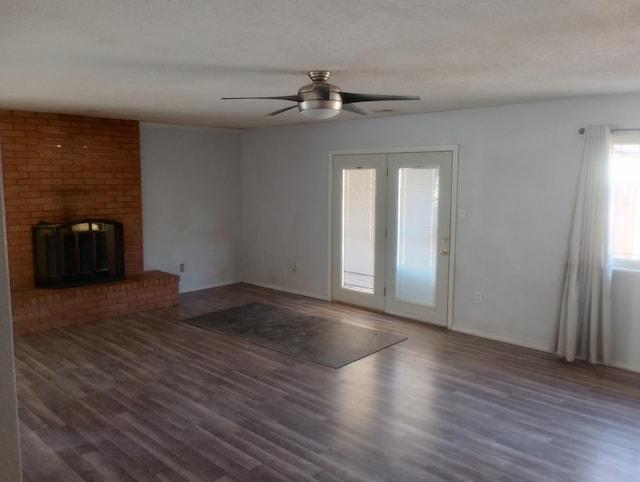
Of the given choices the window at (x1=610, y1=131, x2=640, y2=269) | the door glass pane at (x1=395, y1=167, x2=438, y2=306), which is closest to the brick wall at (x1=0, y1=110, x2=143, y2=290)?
the door glass pane at (x1=395, y1=167, x2=438, y2=306)

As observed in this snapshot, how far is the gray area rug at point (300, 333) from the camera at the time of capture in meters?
4.66

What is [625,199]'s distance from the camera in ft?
14.0

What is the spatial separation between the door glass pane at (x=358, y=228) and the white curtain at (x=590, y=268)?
2.31 m

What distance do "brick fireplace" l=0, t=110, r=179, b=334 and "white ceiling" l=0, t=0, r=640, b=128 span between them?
1.28 metres

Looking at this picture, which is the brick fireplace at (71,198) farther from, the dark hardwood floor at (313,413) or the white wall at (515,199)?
the white wall at (515,199)

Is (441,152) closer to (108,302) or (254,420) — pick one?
(254,420)

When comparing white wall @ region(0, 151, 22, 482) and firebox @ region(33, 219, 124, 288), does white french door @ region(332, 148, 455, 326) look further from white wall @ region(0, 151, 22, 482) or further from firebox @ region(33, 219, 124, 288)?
white wall @ region(0, 151, 22, 482)

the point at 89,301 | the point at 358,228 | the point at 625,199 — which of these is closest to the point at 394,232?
the point at 358,228

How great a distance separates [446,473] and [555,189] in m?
2.94

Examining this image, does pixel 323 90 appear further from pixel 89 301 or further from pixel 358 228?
pixel 89 301

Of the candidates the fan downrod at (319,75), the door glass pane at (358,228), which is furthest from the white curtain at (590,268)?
the fan downrod at (319,75)

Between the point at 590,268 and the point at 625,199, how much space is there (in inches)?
25.6

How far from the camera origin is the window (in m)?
4.21

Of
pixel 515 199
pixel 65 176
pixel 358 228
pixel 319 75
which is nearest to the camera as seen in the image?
pixel 319 75
